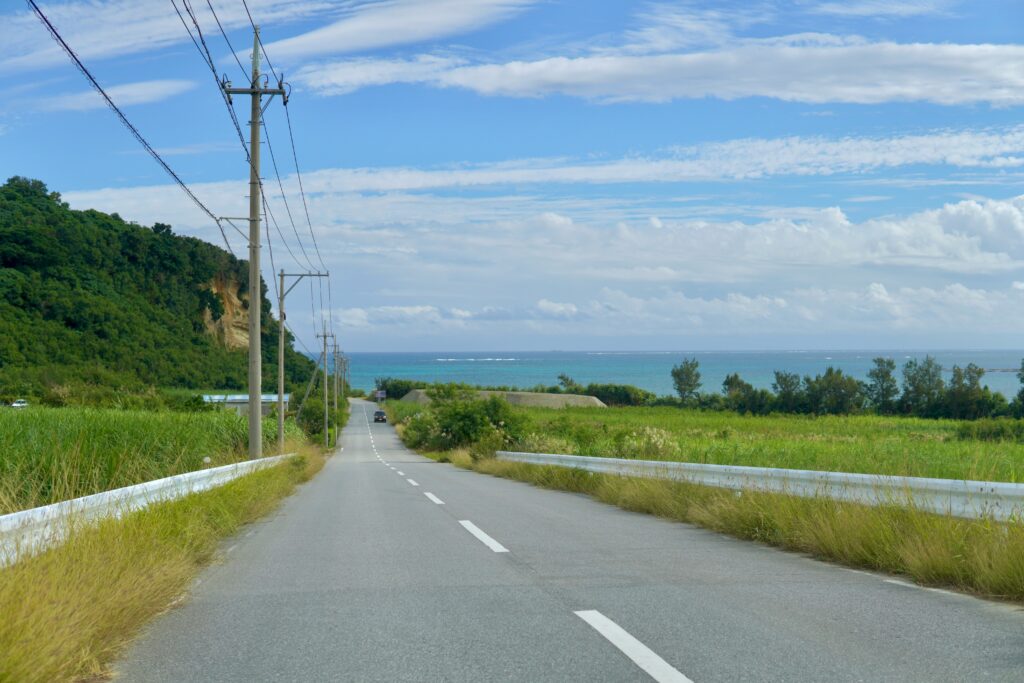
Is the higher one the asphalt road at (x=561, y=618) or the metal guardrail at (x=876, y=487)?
the metal guardrail at (x=876, y=487)

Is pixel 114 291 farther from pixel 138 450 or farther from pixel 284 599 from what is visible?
pixel 284 599

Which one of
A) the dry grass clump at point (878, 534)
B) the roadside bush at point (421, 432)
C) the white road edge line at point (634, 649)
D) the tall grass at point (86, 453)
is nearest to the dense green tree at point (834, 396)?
the roadside bush at point (421, 432)

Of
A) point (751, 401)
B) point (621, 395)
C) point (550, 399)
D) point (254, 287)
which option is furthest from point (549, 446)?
point (621, 395)

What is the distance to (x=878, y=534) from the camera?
8.59 meters

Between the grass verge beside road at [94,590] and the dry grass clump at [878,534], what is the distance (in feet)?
20.5

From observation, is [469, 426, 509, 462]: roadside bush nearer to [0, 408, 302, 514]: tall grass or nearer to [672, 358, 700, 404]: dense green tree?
[0, 408, 302, 514]: tall grass

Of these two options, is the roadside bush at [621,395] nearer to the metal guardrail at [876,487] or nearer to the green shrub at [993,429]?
the green shrub at [993,429]

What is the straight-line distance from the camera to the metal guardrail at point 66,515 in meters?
6.06

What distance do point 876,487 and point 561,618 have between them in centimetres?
452

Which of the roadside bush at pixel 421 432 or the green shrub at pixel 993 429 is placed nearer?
the green shrub at pixel 993 429

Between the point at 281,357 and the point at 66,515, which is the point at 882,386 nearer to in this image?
the point at 281,357

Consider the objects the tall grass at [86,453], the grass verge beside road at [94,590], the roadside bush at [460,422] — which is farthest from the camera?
the roadside bush at [460,422]

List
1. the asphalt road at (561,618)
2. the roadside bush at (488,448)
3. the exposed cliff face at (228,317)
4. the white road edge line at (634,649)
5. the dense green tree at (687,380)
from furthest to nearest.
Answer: the dense green tree at (687,380)
the exposed cliff face at (228,317)
the roadside bush at (488,448)
the asphalt road at (561,618)
the white road edge line at (634,649)

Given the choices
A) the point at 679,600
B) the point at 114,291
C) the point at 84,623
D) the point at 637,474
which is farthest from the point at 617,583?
the point at 114,291
